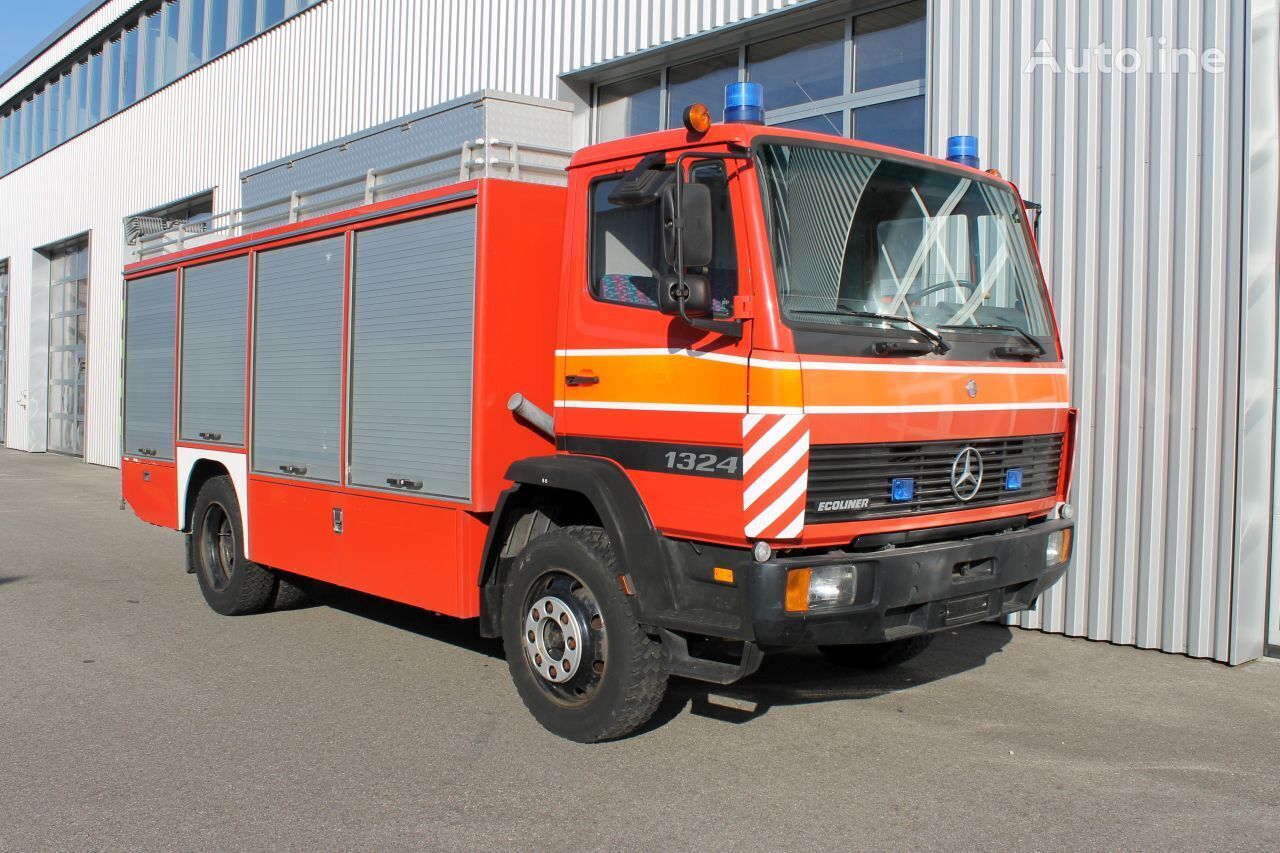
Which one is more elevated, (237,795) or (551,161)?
(551,161)

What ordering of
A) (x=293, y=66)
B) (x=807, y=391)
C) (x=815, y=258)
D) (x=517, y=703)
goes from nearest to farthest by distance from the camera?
(x=807, y=391)
(x=815, y=258)
(x=517, y=703)
(x=293, y=66)

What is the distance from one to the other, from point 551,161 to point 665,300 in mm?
1822

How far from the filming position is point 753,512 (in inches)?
175

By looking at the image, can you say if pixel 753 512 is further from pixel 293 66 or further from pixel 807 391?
pixel 293 66

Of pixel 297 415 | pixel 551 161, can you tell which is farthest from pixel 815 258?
pixel 297 415

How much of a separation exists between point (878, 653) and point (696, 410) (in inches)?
97.8

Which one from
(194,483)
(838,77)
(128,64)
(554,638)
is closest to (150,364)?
(194,483)

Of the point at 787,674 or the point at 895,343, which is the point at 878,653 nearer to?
the point at 787,674

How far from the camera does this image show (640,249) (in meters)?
4.98

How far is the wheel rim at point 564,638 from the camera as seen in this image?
5062 mm

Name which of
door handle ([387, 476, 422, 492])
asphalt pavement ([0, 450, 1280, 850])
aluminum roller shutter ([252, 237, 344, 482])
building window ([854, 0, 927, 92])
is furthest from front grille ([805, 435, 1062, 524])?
building window ([854, 0, 927, 92])

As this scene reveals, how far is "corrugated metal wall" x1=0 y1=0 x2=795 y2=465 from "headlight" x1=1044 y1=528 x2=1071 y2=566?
18.4 ft

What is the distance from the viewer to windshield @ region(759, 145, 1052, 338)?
466 centimetres

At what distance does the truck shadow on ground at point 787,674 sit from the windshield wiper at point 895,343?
5.96 ft
